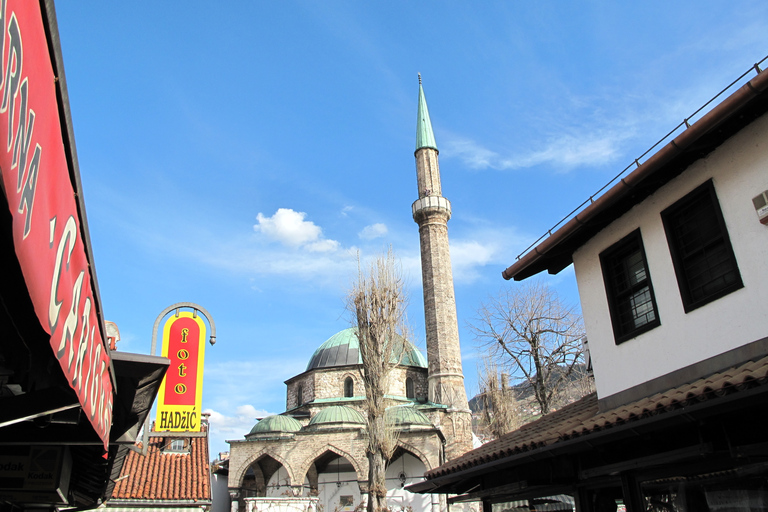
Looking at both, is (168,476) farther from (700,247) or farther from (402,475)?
(700,247)

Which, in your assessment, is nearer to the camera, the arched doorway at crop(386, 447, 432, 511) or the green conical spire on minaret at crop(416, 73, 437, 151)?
the arched doorway at crop(386, 447, 432, 511)

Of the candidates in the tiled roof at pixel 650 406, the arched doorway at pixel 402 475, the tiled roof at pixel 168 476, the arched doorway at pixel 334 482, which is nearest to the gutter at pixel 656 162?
the tiled roof at pixel 650 406

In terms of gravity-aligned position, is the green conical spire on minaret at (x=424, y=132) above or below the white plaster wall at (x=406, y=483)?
above

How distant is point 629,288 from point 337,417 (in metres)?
23.7

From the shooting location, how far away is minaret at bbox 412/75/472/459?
3020 centimetres

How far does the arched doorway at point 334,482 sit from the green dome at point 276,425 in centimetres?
206

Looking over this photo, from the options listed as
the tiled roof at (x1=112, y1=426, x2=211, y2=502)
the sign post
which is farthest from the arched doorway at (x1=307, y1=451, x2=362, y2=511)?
the sign post

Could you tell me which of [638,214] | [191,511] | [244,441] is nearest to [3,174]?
[638,214]

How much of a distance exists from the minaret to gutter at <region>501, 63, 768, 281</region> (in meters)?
23.2

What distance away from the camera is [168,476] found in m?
18.2

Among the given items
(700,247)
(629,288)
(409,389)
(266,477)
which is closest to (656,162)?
(700,247)

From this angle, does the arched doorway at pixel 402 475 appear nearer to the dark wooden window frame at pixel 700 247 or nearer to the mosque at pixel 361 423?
the mosque at pixel 361 423

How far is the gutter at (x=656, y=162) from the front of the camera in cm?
497

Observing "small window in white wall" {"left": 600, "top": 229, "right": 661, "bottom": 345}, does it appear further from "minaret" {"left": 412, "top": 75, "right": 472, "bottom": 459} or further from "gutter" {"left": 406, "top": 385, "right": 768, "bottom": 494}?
"minaret" {"left": 412, "top": 75, "right": 472, "bottom": 459}
